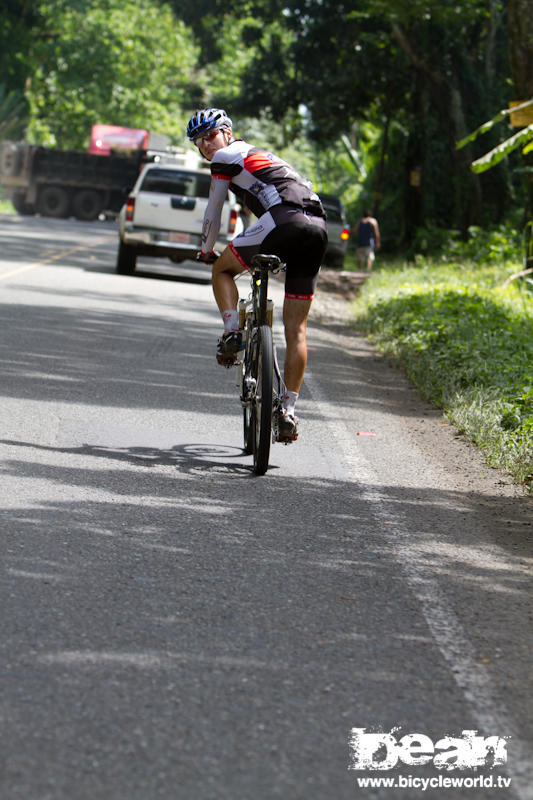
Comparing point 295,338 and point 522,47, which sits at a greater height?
point 522,47

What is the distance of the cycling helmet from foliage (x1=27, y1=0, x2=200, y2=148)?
61.3 meters

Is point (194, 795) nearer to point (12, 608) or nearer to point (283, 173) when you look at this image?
point (12, 608)

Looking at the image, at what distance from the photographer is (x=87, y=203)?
45.4m

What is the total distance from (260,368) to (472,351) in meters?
5.25

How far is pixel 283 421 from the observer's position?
23.0ft

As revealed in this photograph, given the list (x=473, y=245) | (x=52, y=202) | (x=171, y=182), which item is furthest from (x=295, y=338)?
(x=52, y=202)

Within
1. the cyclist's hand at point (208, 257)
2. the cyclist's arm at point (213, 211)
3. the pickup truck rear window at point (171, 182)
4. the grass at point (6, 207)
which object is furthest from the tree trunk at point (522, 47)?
the grass at point (6, 207)

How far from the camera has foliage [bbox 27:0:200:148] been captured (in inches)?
2682

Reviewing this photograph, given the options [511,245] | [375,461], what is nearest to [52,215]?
[511,245]

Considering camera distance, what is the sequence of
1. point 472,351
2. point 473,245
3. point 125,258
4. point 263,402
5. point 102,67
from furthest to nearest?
point 102,67 → point 473,245 → point 125,258 → point 472,351 → point 263,402

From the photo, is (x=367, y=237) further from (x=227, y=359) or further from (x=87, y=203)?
(x=227, y=359)

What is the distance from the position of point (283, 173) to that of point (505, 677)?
375 centimetres

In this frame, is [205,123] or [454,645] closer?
[454,645]

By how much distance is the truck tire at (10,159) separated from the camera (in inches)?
1761
